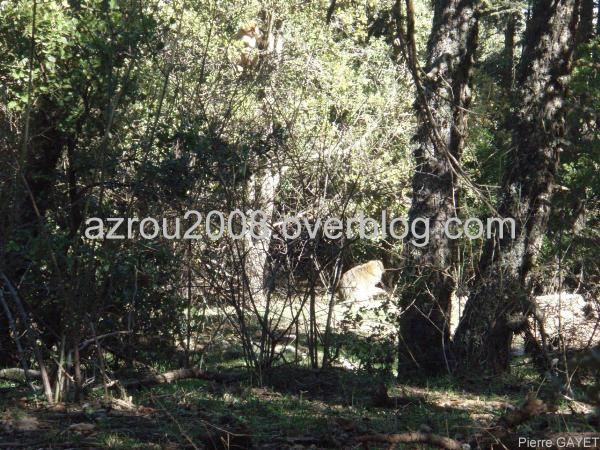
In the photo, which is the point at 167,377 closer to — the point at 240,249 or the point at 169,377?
the point at 169,377

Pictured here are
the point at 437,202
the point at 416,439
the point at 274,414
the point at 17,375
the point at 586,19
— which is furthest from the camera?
the point at 586,19

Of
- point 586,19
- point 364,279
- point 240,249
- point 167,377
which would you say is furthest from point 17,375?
point 586,19

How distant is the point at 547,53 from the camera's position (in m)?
9.77

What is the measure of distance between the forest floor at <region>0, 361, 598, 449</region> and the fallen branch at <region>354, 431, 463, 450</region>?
0.33 metres

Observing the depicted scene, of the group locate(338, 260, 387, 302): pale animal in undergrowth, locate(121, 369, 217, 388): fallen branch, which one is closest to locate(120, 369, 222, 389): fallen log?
locate(121, 369, 217, 388): fallen branch

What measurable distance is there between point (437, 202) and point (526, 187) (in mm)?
1105

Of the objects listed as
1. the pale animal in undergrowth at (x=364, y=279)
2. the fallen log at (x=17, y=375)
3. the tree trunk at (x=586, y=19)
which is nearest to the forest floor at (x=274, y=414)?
the fallen log at (x=17, y=375)

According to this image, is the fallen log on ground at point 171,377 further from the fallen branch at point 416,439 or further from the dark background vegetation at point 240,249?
the fallen branch at point 416,439

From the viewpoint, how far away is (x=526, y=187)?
9.93m

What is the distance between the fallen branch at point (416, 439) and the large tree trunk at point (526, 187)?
500cm

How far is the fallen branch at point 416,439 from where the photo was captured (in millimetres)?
4660

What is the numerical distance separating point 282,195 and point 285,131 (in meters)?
0.81

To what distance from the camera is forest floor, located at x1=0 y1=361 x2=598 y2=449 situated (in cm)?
531

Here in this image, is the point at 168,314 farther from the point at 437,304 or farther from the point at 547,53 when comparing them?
the point at 547,53
